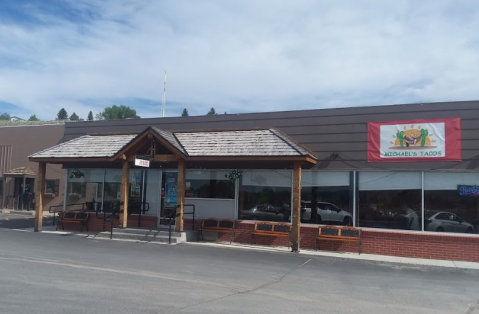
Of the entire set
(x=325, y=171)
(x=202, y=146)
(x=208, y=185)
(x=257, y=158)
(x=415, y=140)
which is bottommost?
(x=208, y=185)

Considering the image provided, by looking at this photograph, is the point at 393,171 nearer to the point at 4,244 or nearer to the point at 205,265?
the point at 205,265

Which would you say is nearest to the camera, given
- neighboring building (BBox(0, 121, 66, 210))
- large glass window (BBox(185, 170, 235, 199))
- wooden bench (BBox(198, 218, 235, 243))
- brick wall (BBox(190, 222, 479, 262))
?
brick wall (BBox(190, 222, 479, 262))

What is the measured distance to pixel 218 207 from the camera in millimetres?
17422

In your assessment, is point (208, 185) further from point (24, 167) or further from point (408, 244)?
point (24, 167)

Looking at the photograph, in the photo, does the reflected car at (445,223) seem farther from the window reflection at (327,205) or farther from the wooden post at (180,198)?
the wooden post at (180,198)

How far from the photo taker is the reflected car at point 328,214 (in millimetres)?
15664

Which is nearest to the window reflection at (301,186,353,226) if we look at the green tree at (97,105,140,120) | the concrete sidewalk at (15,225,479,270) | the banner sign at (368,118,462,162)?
the concrete sidewalk at (15,225,479,270)

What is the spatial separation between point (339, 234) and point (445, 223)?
3.40 meters

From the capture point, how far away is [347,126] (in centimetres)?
1582

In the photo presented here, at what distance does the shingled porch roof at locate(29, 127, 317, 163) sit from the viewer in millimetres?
15000

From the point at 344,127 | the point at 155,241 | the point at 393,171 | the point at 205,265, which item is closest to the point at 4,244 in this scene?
the point at 155,241

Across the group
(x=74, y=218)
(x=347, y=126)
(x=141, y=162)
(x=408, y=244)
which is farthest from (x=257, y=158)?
(x=74, y=218)

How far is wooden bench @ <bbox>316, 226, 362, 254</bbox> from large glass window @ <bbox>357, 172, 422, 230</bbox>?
0.66 meters

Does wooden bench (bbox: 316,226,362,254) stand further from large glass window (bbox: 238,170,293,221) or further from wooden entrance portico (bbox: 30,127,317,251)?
large glass window (bbox: 238,170,293,221)
